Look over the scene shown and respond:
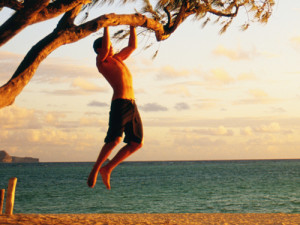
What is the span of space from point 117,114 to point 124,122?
0.34 ft

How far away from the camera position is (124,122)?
438 centimetres

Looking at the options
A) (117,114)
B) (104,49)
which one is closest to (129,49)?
(104,49)

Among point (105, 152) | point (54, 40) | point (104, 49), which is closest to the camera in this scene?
point (105, 152)

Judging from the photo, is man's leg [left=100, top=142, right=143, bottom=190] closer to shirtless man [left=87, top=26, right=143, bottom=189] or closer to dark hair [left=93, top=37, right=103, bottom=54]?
shirtless man [left=87, top=26, right=143, bottom=189]

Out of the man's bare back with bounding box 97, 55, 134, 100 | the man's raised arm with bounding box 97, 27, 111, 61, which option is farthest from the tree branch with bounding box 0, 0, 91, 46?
the man's bare back with bounding box 97, 55, 134, 100

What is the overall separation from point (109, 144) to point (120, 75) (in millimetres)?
682

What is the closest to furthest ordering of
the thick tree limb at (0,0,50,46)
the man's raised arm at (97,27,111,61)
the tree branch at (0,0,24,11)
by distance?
1. the man's raised arm at (97,27,111,61)
2. the thick tree limb at (0,0,50,46)
3. the tree branch at (0,0,24,11)

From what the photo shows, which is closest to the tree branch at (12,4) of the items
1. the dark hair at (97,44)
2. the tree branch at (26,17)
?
the tree branch at (26,17)

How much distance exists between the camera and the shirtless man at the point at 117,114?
4371 millimetres

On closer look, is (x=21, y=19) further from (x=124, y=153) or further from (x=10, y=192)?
(x=10, y=192)

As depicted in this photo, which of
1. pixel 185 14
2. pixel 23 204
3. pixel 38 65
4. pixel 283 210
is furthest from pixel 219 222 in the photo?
pixel 23 204

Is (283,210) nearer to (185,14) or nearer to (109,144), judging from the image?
(185,14)

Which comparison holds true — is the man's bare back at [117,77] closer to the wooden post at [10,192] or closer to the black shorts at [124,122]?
the black shorts at [124,122]

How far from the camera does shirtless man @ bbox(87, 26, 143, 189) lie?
4371 mm
